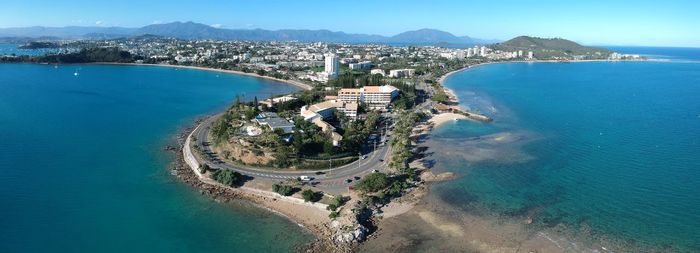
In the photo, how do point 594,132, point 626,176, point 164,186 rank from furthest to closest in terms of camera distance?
point 594,132
point 626,176
point 164,186

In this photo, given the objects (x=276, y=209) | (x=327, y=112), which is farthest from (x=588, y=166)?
(x=276, y=209)

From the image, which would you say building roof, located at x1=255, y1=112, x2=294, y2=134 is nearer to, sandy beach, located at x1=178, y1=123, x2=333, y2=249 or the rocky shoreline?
the rocky shoreline

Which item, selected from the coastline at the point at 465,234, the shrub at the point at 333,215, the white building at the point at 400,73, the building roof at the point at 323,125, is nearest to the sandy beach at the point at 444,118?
the building roof at the point at 323,125

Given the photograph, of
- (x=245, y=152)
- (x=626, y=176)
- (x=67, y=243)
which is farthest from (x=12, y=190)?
(x=626, y=176)

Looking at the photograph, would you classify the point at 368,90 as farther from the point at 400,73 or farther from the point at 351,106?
the point at 400,73

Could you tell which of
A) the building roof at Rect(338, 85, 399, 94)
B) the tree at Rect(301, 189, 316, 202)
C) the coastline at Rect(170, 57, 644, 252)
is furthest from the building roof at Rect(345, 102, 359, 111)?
the tree at Rect(301, 189, 316, 202)

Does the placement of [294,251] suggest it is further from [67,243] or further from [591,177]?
[591,177]
